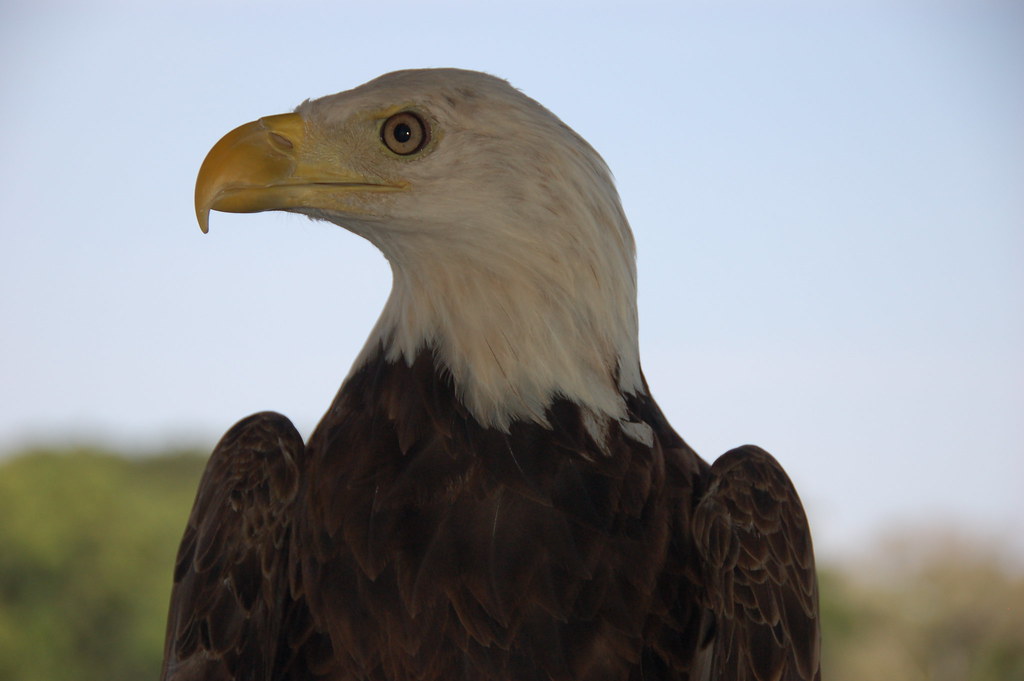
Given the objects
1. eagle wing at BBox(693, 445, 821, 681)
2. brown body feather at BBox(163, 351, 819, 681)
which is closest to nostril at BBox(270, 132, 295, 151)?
brown body feather at BBox(163, 351, 819, 681)

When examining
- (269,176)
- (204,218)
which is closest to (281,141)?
(269,176)

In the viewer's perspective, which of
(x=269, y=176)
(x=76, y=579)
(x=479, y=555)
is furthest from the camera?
(x=76, y=579)

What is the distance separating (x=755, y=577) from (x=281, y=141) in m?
1.64

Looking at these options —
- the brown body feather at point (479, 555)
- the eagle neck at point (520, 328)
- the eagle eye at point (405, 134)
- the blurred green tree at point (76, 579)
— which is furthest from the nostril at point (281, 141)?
the blurred green tree at point (76, 579)

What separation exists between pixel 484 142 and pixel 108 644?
15296mm

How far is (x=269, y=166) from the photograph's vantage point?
2.54 metres

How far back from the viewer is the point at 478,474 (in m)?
2.49

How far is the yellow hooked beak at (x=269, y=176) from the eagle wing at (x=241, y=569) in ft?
2.08

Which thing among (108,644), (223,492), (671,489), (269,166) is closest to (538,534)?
(671,489)

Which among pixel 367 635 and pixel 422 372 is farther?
pixel 422 372

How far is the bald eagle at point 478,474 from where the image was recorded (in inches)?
95.0

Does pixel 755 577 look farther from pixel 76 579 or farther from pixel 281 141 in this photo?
pixel 76 579

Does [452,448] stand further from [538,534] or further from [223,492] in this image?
[223,492]

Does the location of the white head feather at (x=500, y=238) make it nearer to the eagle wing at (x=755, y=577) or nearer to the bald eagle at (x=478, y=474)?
the bald eagle at (x=478, y=474)
